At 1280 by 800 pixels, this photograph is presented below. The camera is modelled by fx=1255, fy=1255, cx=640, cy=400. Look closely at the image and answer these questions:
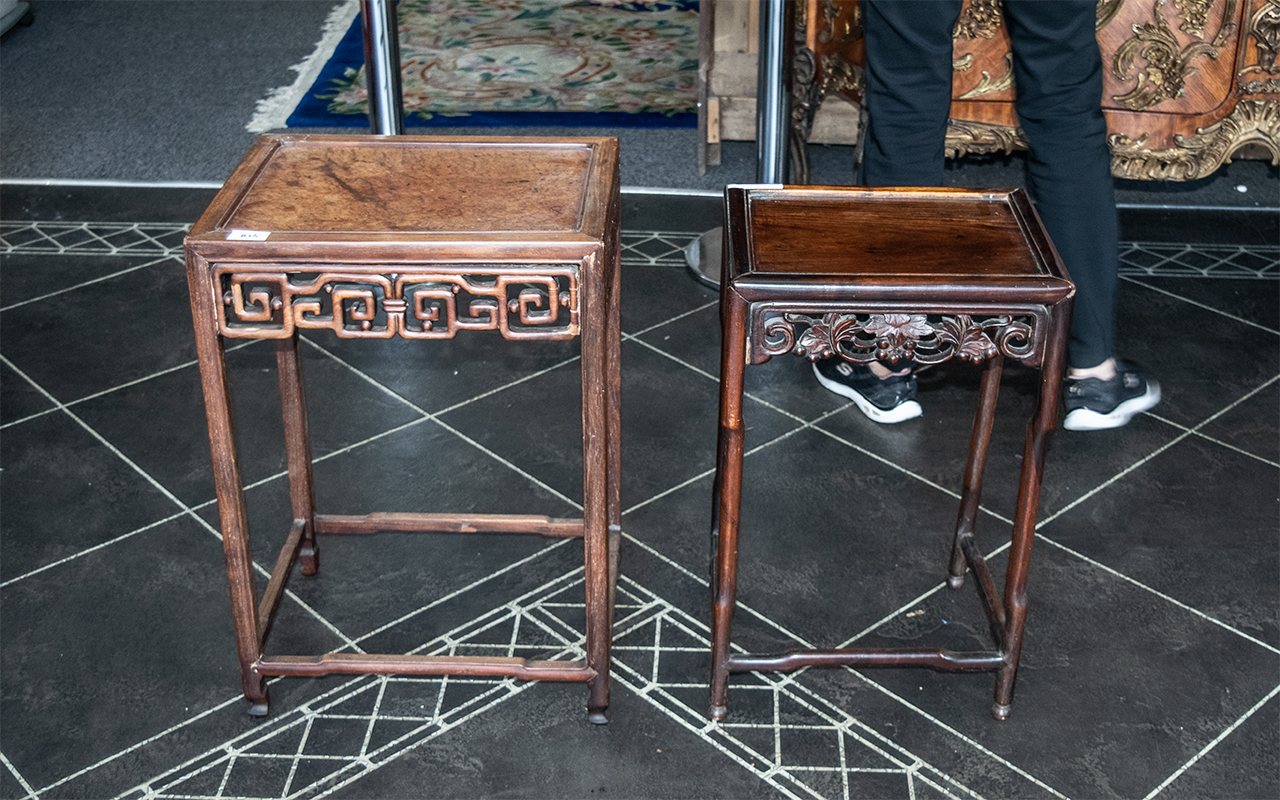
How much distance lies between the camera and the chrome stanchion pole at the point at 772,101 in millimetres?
2520

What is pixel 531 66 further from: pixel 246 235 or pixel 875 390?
pixel 246 235

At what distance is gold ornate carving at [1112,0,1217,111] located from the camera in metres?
2.40

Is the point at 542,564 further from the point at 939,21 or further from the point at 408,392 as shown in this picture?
the point at 939,21

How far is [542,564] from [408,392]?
0.60 metres

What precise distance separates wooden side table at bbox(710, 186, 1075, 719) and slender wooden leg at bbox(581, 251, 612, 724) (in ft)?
0.45

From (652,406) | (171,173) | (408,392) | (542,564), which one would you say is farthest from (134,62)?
(542,564)

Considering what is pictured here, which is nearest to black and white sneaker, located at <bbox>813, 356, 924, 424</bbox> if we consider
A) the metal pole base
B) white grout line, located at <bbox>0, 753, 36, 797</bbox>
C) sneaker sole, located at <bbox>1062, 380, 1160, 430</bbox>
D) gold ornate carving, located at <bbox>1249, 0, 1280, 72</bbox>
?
sneaker sole, located at <bbox>1062, 380, 1160, 430</bbox>

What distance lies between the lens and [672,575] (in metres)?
1.85

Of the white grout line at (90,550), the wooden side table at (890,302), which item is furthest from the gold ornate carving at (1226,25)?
the white grout line at (90,550)

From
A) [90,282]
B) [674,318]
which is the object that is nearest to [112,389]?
[90,282]

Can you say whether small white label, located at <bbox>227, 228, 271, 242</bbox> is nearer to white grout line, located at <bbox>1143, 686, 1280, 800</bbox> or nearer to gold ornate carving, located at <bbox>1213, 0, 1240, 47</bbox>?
white grout line, located at <bbox>1143, 686, 1280, 800</bbox>

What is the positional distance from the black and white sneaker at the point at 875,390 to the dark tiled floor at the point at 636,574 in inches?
1.3

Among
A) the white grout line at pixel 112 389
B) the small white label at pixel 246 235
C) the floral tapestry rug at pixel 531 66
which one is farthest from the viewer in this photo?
the floral tapestry rug at pixel 531 66

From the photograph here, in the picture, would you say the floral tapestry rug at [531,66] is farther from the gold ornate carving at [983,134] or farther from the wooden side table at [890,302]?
the wooden side table at [890,302]
